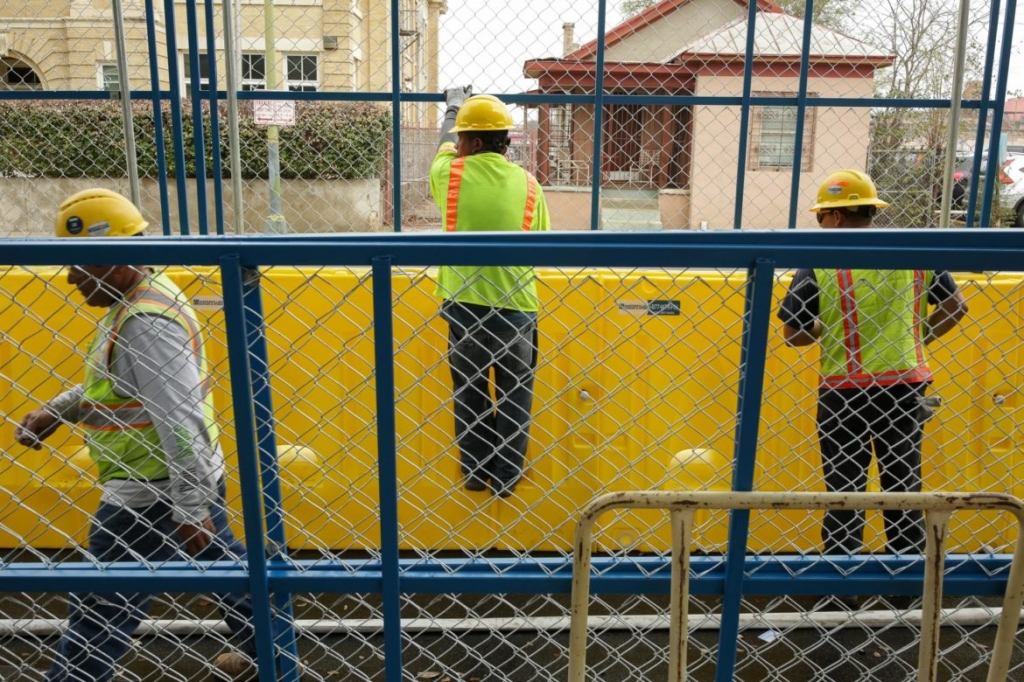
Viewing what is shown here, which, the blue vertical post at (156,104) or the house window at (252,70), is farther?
the house window at (252,70)

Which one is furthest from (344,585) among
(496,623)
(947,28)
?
(947,28)

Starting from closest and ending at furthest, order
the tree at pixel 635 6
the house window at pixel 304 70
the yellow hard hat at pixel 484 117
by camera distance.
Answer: the yellow hard hat at pixel 484 117, the house window at pixel 304 70, the tree at pixel 635 6

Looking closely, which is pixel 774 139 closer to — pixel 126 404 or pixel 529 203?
pixel 529 203

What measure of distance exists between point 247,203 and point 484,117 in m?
9.15

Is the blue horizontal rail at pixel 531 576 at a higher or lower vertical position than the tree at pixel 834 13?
lower

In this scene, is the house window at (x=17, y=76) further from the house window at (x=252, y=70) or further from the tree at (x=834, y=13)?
the tree at (x=834, y=13)

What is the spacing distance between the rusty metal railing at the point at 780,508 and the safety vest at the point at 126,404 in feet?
4.59

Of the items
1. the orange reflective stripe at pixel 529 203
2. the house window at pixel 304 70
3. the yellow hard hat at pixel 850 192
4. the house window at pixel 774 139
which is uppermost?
the house window at pixel 304 70

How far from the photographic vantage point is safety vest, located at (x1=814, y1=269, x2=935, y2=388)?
3.69 metres

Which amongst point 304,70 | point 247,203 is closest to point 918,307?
point 304,70

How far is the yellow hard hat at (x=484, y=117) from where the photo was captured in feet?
15.7

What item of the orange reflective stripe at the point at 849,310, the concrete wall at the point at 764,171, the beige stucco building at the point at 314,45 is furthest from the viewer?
the concrete wall at the point at 764,171

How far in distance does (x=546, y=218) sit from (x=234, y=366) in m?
2.92

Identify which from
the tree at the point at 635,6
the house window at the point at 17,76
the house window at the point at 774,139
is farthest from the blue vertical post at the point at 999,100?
the house window at the point at 17,76
